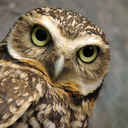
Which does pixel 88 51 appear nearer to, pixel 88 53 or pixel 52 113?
→ pixel 88 53

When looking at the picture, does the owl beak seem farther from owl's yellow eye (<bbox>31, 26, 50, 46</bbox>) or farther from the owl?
owl's yellow eye (<bbox>31, 26, 50, 46</bbox>)

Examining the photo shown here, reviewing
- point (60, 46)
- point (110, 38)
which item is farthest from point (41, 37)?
point (110, 38)

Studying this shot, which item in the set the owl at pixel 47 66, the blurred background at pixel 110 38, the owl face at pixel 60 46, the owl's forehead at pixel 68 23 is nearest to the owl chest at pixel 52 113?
the owl at pixel 47 66

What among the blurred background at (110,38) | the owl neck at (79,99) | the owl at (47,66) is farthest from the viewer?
the blurred background at (110,38)

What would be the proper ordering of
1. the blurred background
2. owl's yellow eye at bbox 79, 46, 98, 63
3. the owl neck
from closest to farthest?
1. owl's yellow eye at bbox 79, 46, 98, 63
2. the owl neck
3. the blurred background

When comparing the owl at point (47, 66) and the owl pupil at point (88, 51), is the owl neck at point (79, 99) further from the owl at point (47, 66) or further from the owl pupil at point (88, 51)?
the owl pupil at point (88, 51)

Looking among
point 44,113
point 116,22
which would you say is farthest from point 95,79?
point 116,22

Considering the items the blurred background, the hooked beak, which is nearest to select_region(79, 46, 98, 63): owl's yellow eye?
the hooked beak

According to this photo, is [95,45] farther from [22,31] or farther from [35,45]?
[22,31]
